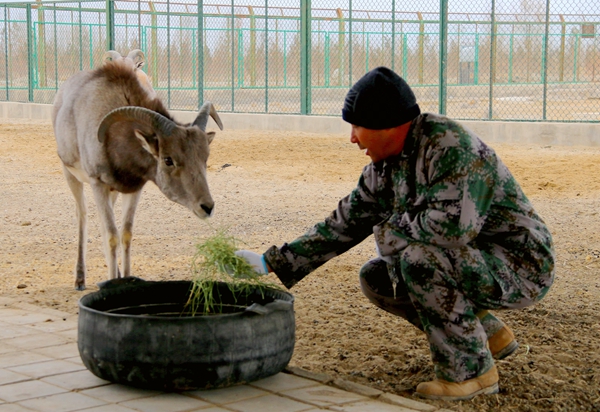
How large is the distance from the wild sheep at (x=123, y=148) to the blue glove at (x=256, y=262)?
6.22 feet

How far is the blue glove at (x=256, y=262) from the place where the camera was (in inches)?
176

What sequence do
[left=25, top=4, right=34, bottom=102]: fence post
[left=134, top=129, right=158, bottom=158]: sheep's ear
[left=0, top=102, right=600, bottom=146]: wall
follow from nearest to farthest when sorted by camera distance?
[left=134, top=129, right=158, bottom=158]: sheep's ear, [left=0, top=102, right=600, bottom=146]: wall, [left=25, top=4, right=34, bottom=102]: fence post

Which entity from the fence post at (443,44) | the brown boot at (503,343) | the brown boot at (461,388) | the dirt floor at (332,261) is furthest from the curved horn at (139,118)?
the fence post at (443,44)

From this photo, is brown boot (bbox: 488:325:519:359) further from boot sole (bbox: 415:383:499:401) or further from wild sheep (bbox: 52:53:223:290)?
wild sheep (bbox: 52:53:223:290)

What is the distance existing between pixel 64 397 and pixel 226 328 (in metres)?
0.81

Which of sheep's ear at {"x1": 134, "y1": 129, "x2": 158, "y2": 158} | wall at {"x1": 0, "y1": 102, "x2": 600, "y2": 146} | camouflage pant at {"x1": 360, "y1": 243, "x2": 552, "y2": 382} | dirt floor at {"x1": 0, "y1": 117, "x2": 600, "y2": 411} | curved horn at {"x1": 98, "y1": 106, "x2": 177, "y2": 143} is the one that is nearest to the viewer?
camouflage pant at {"x1": 360, "y1": 243, "x2": 552, "y2": 382}

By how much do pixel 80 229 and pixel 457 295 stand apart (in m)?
4.16

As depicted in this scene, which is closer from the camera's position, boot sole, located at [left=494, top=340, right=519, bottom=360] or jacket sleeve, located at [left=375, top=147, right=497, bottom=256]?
jacket sleeve, located at [left=375, top=147, right=497, bottom=256]

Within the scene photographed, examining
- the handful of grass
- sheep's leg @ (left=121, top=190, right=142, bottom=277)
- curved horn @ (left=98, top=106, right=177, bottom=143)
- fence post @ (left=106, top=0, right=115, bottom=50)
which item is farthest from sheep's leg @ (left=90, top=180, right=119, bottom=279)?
fence post @ (left=106, top=0, right=115, bottom=50)

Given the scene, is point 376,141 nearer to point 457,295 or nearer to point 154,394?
point 457,295

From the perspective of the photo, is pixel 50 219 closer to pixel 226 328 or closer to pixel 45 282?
pixel 45 282

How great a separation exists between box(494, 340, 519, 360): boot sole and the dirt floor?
87 mm

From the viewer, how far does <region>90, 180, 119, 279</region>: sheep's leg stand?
6871 mm

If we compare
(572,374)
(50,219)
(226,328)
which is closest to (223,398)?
(226,328)
